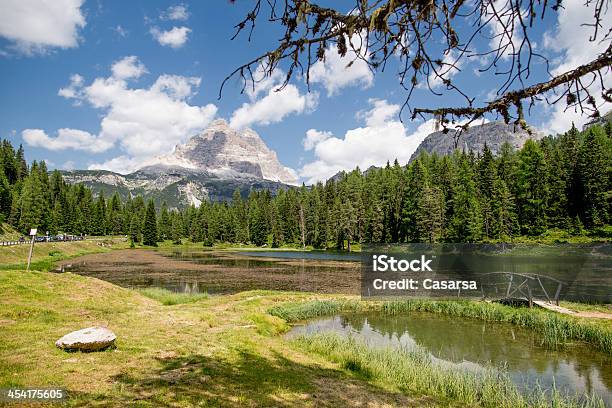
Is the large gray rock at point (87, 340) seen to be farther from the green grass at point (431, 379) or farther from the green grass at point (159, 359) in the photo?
the green grass at point (431, 379)

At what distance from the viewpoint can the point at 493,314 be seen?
861 inches

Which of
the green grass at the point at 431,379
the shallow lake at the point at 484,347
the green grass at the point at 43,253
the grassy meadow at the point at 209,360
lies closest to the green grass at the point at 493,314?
the grassy meadow at the point at 209,360

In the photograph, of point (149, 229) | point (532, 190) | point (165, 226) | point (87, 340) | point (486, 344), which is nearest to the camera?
point (87, 340)

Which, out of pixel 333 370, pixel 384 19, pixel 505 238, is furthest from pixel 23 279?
pixel 505 238

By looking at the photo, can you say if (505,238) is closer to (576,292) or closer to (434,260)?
(434,260)

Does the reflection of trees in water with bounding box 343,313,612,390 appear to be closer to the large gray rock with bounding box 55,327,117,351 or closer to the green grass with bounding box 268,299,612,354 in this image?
the green grass with bounding box 268,299,612,354

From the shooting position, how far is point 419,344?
17.1 m

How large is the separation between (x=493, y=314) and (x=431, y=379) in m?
13.1

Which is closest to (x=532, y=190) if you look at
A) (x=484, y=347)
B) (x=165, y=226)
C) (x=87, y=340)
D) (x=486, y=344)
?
(x=486, y=344)

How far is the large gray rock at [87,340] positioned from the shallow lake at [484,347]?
910 centimetres

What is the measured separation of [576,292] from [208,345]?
2628 centimetres

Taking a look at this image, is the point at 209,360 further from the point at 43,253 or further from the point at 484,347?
the point at 43,253

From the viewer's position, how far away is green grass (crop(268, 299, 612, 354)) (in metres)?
16.9

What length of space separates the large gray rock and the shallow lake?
358 inches
